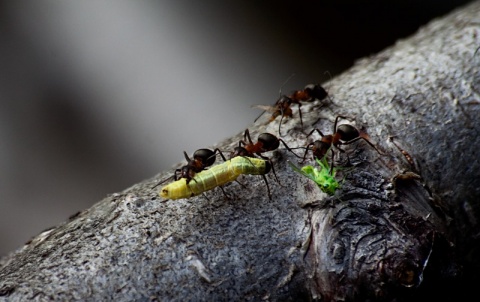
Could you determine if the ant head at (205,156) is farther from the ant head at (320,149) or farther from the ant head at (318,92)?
the ant head at (318,92)

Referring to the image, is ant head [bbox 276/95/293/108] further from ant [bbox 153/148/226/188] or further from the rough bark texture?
ant [bbox 153/148/226/188]

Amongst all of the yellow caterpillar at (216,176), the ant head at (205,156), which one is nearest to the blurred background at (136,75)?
the ant head at (205,156)

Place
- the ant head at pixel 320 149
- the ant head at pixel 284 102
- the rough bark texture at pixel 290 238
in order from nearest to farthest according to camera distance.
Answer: the rough bark texture at pixel 290 238 < the ant head at pixel 320 149 < the ant head at pixel 284 102

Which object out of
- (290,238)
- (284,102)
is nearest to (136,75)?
(284,102)

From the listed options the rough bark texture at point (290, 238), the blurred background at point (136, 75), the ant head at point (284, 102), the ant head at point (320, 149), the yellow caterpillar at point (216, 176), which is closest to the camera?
the rough bark texture at point (290, 238)

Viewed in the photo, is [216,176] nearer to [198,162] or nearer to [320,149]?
[198,162]

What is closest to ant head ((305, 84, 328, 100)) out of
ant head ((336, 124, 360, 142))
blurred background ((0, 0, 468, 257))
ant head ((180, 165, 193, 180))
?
ant head ((336, 124, 360, 142))

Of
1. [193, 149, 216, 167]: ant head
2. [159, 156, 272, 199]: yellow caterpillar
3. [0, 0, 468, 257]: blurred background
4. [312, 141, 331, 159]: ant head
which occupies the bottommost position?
[312, 141, 331, 159]: ant head
